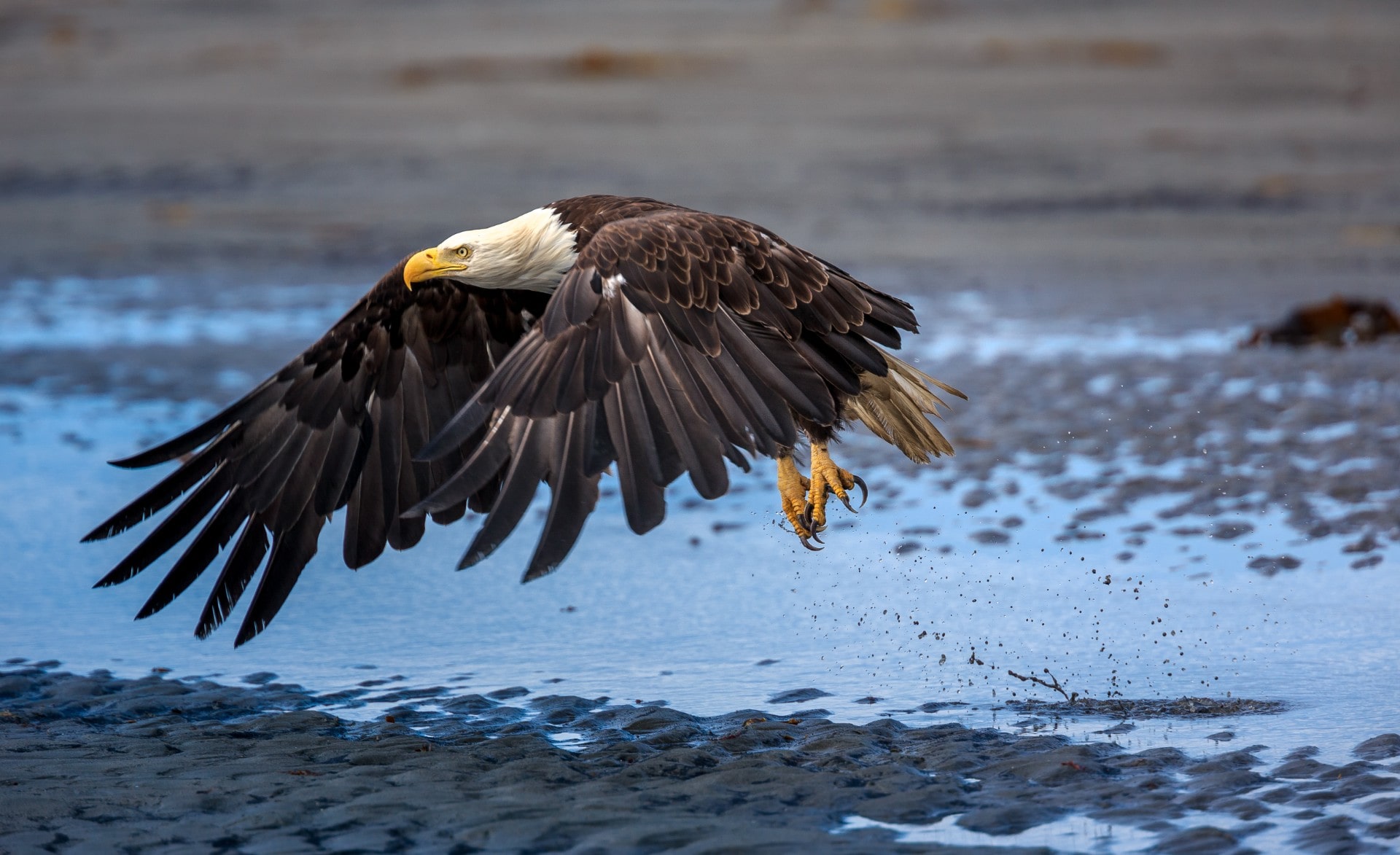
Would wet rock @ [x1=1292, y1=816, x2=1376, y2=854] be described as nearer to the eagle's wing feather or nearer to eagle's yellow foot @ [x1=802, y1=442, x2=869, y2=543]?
the eagle's wing feather

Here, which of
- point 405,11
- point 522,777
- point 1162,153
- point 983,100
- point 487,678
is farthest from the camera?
point 405,11

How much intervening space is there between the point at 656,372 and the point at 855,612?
55.9 inches

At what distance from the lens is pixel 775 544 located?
603 cm

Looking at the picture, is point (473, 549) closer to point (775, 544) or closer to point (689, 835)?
point (689, 835)

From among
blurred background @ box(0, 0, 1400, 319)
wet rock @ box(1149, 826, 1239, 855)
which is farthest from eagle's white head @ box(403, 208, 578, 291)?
blurred background @ box(0, 0, 1400, 319)

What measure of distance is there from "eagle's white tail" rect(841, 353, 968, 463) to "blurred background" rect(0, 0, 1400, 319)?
4989 millimetres

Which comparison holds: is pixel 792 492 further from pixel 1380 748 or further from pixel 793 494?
pixel 1380 748

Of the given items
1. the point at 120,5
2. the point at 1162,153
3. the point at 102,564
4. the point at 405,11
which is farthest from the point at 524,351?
the point at 120,5

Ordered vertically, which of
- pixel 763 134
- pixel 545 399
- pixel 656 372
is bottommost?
pixel 545 399

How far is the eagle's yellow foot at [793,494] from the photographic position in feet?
16.2

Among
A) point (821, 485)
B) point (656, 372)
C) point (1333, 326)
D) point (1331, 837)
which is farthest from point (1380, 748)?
point (1333, 326)

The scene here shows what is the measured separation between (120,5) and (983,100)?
41.7 feet

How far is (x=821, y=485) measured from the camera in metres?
4.92

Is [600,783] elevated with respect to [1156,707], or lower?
lower
